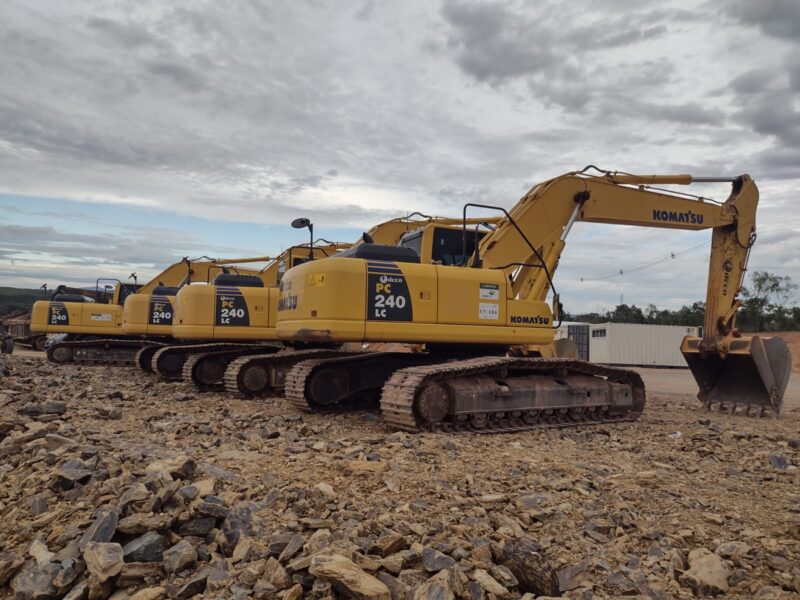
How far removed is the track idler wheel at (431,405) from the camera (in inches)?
310

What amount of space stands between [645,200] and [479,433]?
18.1ft

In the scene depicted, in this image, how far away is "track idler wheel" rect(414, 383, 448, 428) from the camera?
7879 millimetres

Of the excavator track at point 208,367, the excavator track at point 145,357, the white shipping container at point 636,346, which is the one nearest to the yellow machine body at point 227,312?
the excavator track at point 208,367

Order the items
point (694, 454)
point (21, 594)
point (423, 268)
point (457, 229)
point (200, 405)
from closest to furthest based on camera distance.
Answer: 1. point (21, 594)
2. point (694, 454)
3. point (423, 268)
4. point (457, 229)
5. point (200, 405)

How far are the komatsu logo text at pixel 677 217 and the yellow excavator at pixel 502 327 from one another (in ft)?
0.08

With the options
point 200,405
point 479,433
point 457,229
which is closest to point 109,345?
point 200,405

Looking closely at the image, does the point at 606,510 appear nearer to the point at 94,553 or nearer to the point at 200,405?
the point at 94,553

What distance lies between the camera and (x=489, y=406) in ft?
27.3

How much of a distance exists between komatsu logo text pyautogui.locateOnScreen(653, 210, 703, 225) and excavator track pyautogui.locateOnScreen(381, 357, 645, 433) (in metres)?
2.97

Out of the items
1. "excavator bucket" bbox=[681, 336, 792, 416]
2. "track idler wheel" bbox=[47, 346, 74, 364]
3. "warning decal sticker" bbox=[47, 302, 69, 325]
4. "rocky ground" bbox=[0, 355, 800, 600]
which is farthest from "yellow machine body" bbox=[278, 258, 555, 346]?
"warning decal sticker" bbox=[47, 302, 69, 325]

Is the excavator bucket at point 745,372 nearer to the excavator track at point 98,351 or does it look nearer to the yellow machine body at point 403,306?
the yellow machine body at point 403,306

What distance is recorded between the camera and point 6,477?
5562mm

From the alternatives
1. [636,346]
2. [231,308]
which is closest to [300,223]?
[231,308]

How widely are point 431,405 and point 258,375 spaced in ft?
16.9
